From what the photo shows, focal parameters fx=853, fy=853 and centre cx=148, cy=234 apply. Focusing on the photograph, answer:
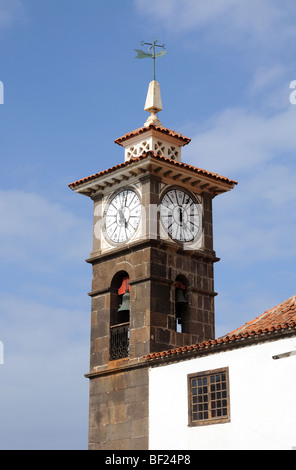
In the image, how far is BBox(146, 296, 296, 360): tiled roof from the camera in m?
19.5

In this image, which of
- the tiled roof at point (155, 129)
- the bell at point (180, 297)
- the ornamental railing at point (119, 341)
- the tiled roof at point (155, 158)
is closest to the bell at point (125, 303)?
the ornamental railing at point (119, 341)

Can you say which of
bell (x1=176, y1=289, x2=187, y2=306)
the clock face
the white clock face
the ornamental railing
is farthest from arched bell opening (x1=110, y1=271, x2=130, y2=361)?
the clock face

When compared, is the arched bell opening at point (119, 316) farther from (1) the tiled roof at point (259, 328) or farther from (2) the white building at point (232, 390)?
(2) the white building at point (232, 390)

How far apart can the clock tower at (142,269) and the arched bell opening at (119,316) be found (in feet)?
0.10

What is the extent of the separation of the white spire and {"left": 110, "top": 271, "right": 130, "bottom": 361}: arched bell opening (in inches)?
203

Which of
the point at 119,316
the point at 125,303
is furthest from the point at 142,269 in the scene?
the point at 119,316

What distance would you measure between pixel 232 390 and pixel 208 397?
888 mm

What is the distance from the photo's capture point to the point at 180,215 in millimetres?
25641

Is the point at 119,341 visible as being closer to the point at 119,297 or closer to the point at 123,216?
the point at 119,297

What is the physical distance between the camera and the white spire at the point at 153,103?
2720 cm

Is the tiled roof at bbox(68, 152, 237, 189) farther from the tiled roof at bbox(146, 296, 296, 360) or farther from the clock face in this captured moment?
the tiled roof at bbox(146, 296, 296, 360)
